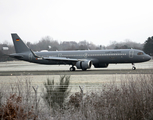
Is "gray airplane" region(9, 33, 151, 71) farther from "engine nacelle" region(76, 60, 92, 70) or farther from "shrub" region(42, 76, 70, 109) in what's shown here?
"shrub" region(42, 76, 70, 109)

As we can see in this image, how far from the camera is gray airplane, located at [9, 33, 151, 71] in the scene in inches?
1527

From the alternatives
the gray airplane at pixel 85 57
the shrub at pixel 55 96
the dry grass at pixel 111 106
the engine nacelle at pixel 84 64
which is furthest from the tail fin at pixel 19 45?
the dry grass at pixel 111 106

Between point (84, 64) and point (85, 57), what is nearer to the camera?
point (84, 64)

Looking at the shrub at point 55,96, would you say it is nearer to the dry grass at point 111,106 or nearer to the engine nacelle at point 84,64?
the dry grass at point 111,106

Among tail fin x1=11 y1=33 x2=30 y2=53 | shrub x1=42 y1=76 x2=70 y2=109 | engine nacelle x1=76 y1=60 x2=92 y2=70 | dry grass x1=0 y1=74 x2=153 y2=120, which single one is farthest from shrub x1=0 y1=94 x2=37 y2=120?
tail fin x1=11 y1=33 x2=30 y2=53

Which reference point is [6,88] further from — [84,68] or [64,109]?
[84,68]

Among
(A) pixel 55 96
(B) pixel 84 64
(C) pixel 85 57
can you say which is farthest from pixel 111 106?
(C) pixel 85 57

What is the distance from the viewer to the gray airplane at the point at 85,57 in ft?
127

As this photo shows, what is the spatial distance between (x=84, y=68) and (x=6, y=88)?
2691 cm

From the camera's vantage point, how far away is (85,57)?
41.6 meters

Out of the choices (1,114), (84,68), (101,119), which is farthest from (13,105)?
(84,68)

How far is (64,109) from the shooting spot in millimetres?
12250

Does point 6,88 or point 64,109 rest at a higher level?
point 6,88

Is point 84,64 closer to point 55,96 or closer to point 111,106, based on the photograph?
point 55,96
